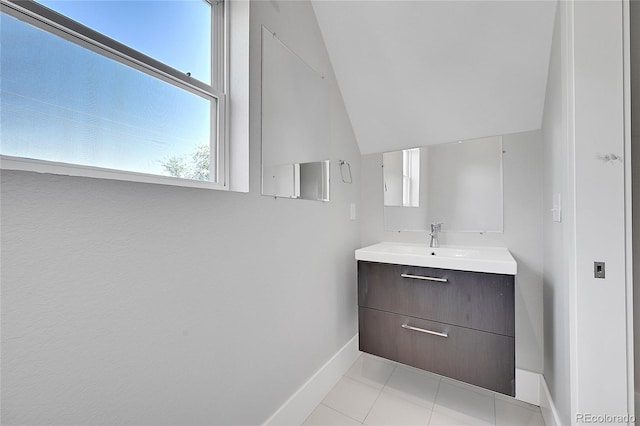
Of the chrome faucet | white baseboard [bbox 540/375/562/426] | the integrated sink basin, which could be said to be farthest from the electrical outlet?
the chrome faucet

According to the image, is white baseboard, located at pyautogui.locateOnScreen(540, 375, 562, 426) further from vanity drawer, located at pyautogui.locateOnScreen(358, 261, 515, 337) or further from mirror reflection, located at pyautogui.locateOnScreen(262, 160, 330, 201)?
mirror reflection, located at pyautogui.locateOnScreen(262, 160, 330, 201)

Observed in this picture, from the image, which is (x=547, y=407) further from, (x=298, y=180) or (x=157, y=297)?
(x=157, y=297)

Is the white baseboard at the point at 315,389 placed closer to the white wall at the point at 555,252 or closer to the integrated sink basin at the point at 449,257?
the integrated sink basin at the point at 449,257

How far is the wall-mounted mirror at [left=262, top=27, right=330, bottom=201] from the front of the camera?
146cm

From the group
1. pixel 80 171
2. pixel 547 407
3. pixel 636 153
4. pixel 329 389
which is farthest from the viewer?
pixel 329 389

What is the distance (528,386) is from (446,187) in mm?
1382

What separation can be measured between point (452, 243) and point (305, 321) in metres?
1.20

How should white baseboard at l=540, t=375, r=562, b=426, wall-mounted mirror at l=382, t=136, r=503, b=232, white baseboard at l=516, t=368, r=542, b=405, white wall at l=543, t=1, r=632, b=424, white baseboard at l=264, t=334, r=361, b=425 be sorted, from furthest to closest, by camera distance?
wall-mounted mirror at l=382, t=136, r=503, b=232
white baseboard at l=516, t=368, r=542, b=405
white baseboard at l=264, t=334, r=361, b=425
white baseboard at l=540, t=375, r=562, b=426
white wall at l=543, t=1, r=632, b=424

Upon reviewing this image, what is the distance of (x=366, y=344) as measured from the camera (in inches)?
77.4

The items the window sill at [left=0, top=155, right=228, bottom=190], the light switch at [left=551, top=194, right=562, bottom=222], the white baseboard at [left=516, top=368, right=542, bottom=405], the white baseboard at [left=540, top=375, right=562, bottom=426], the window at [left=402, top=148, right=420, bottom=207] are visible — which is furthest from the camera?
the window at [left=402, top=148, right=420, bottom=207]

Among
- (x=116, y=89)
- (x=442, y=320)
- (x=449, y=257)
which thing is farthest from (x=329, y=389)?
(x=116, y=89)

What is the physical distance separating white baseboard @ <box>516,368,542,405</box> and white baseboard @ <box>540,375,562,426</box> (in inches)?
2.1

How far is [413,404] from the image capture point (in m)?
1.76

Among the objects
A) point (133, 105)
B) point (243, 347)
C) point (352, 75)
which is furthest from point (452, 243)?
point (133, 105)
